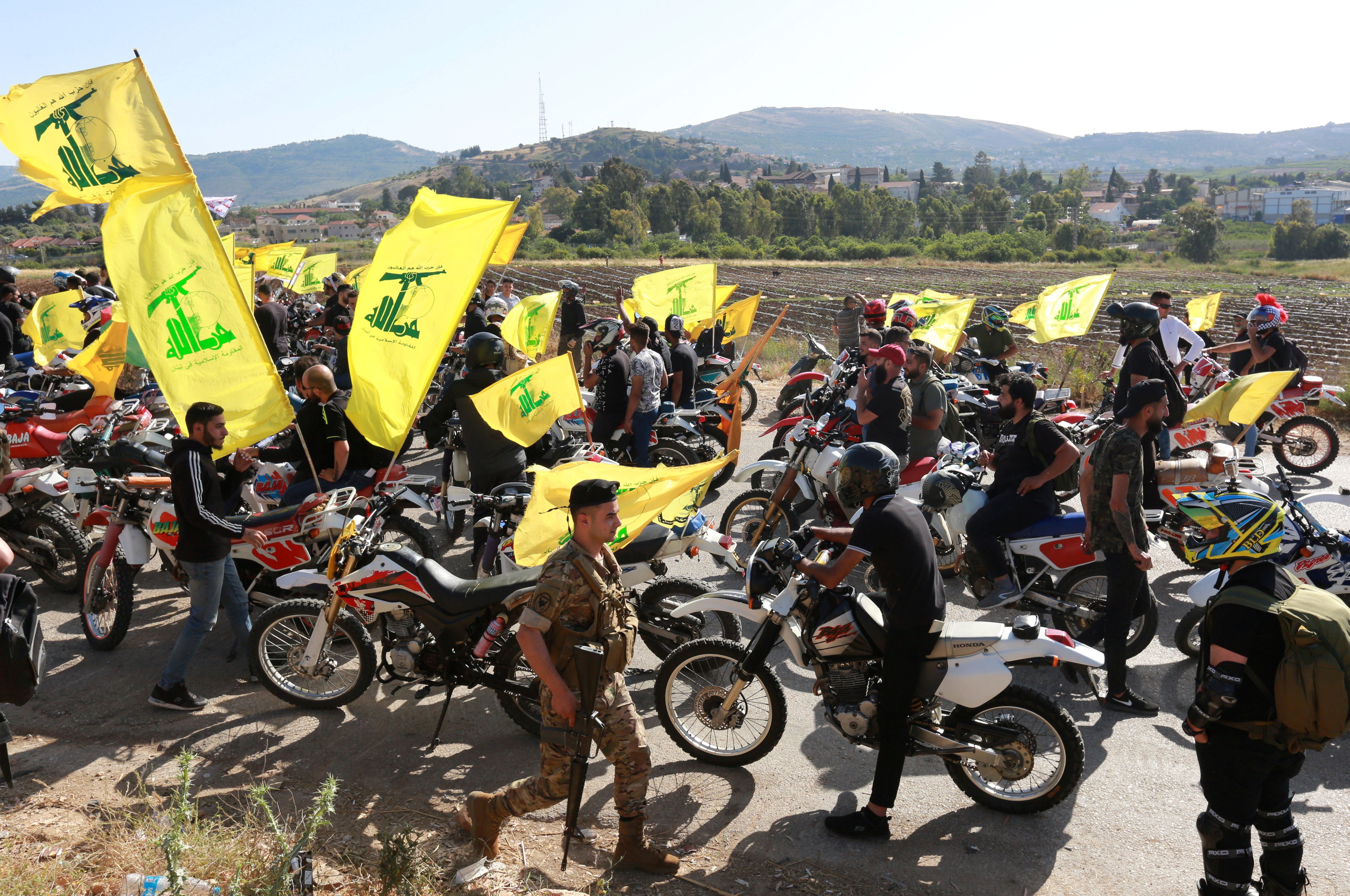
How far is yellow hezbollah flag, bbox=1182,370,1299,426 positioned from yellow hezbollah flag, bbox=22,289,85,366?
11.9 m

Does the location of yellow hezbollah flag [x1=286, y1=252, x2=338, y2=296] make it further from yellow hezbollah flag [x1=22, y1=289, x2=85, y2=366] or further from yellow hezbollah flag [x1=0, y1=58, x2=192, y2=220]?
yellow hezbollah flag [x1=0, y1=58, x2=192, y2=220]

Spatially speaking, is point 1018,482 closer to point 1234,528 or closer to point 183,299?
point 1234,528

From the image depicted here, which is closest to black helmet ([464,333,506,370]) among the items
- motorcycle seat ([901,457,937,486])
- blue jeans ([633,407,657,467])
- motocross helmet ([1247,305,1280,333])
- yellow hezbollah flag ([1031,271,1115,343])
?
blue jeans ([633,407,657,467])

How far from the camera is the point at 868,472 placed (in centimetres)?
384

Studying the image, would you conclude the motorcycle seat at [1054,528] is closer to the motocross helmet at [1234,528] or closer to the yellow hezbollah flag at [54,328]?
the motocross helmet at [1234,528]

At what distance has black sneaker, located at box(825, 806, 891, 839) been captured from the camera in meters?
4.02

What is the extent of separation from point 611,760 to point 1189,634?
12.8ft

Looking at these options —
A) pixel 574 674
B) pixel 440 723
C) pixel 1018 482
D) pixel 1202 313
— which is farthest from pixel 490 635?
pixel 1202 313

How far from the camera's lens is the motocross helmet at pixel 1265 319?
9.14 m

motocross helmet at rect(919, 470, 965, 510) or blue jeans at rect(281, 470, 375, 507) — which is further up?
blue jeans at rect(281, 470, 375, 507)

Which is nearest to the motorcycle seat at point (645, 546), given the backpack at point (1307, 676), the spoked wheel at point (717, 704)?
the spoked wheel at point (717, 704)

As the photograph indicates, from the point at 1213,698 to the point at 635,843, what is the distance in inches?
91.0

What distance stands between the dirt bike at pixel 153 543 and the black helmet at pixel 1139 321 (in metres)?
6.00

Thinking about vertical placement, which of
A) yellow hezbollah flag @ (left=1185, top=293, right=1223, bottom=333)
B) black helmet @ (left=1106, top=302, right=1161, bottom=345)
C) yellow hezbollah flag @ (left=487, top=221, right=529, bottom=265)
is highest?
yellow hezbollah flag @ (left=487, top=221, right=529, bottom=265)
